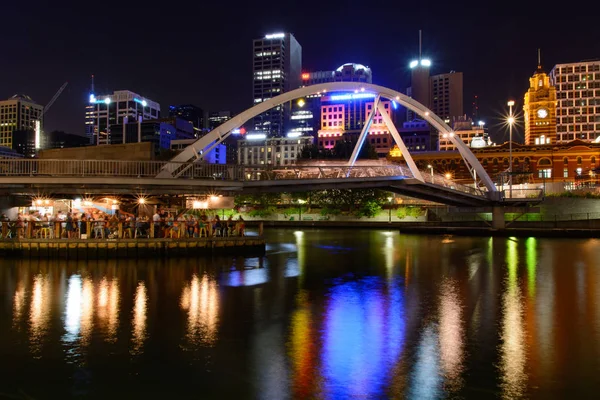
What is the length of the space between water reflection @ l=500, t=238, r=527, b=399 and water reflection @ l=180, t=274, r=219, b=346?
22.9ft

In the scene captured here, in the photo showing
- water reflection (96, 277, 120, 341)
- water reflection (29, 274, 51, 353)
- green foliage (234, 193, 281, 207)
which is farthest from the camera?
green foliage (234, 193, 281, 207)

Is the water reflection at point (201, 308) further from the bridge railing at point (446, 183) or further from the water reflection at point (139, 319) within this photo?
the bridge railing at point (446, 183)

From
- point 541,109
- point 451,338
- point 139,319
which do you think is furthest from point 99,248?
point 541,109

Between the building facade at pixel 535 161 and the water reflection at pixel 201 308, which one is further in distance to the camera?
the building facade at pixel 535 161

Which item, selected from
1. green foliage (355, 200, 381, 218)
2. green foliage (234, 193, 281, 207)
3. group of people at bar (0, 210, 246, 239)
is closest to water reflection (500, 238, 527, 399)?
group of people at bar (0, 210, 246, 239)

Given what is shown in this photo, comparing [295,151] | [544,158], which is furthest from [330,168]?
[295,151]

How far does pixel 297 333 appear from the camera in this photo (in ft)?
46.4

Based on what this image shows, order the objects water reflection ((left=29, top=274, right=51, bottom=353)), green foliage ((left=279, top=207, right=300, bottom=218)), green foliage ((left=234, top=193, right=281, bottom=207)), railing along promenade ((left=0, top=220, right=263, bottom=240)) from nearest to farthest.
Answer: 1. water reflection ((left=29, top=274, right=51, bottom=353))
2. railing along promenade ((left=0, top=220, right=263, bottom=240))
3. green foliage ((left=279, top=207, right=300, bottom=218))
4. green foliage ((left=234, top=193, right=281, bottom=207))

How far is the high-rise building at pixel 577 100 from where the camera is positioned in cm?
18012

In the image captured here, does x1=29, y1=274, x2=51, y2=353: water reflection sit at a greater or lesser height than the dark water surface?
greater

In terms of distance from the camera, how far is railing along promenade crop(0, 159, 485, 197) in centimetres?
3188

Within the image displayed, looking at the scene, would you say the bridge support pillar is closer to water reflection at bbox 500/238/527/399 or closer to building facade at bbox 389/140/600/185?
building facade at bbox 389/140/600/185

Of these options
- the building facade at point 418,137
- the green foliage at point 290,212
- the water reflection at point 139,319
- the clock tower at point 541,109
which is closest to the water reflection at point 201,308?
the water reflection at point 139,319

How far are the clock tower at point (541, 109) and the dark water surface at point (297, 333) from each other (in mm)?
160607
